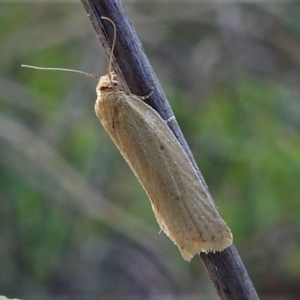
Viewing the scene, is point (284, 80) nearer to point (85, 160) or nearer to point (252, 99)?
point (252, 99)

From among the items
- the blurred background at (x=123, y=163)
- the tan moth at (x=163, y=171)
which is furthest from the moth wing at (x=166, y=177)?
the blurred background at (x=123, y=163)

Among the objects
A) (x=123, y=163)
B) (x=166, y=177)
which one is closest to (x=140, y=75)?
(x=166, y=177)

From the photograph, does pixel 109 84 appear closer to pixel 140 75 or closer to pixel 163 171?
pixel 163 171

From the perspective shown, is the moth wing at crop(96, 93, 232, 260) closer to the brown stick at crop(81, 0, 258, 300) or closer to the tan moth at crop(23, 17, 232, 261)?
the tan moth at crop(23, 17, 232, 261)

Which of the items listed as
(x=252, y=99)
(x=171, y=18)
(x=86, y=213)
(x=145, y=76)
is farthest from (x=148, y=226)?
(x=145, y=76)

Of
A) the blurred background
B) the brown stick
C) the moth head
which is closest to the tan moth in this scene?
the moth head

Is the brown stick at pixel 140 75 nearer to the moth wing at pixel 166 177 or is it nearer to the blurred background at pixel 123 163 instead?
the moth wing at pixel 166 177

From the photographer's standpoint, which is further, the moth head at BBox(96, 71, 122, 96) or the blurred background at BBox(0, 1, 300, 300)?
the blurred background at BBox(0, 1, 300, 300)
